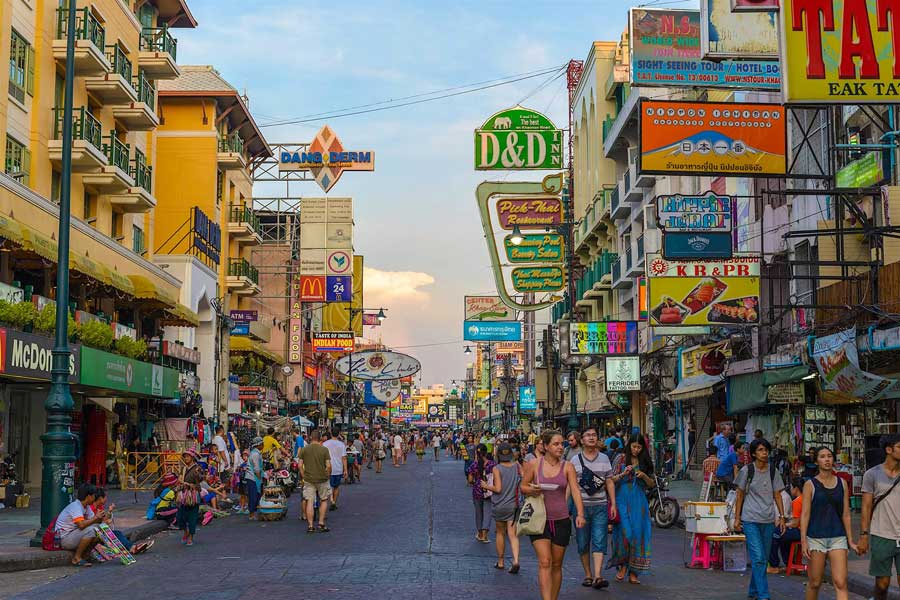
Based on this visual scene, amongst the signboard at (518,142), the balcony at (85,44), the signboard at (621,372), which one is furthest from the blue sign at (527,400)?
the balcony at (85,44)

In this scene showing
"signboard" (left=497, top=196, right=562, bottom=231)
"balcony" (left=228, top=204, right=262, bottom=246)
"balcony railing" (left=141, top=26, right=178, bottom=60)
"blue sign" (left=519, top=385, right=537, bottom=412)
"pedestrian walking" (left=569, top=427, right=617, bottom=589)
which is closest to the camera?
"pedestrian walking" (left=569, top=427, right=617, bottom=589)

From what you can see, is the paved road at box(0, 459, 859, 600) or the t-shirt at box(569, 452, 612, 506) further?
the t-shirt at box(569, 452, 612, 506)

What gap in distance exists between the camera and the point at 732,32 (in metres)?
21.5

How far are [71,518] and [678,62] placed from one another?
18.6 m

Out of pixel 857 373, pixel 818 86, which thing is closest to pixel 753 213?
pixel 857 373

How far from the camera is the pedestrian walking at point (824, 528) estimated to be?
405 inches

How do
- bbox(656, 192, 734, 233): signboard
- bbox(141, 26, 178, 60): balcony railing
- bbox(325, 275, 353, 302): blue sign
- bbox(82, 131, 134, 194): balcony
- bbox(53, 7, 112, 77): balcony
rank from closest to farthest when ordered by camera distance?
bbox(656, 192, 734, 233): signboard < bbox(53, 7, 112, 77): balcony < bbox(82, 131, 134, 194): balcony < bbox(141, 26, 178, 60): balcony railing < bbox(325, 275, 353, 302): blue sign

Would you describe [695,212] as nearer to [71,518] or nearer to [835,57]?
[835,57]

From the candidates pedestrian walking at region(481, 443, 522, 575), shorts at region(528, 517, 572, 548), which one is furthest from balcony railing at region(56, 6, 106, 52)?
shorts at region(528, 517, 572, 548)

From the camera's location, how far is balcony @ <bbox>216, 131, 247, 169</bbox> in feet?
168

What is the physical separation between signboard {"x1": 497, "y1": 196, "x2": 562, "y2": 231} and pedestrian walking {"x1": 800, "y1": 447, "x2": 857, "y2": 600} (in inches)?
1267

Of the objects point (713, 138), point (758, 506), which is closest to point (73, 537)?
point (758, 506)

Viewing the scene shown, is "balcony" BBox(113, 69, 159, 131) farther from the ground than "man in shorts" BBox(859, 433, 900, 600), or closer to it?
farther from the ground

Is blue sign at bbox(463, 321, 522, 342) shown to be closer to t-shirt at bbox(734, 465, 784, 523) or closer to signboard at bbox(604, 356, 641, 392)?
signboard at bbox(604, 356, 641, 392)
